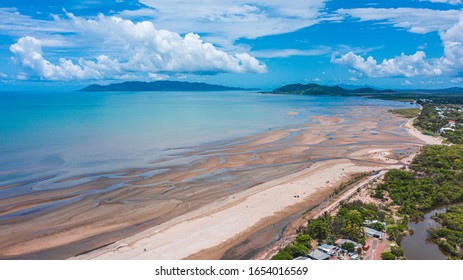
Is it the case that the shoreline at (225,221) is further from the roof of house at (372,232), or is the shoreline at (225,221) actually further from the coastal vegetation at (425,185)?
the roof of house at (372,232)

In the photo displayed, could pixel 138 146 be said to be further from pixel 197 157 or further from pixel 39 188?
pixel 39 188

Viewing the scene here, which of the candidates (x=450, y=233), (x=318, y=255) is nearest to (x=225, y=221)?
(x=318, y=255)

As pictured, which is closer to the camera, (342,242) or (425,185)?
(342,242)

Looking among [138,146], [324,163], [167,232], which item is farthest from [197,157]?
[167,232]

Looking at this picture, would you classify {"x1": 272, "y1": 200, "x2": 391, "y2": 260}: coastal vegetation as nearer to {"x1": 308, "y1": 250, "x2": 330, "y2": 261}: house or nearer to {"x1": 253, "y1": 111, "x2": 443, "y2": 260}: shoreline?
{"x1": 308, "y1": 250, "x2": 330, "y2": 261}: house

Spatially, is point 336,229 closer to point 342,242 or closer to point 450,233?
point 342,242
